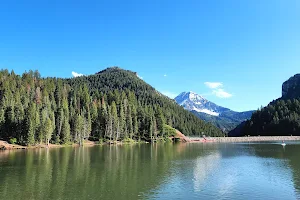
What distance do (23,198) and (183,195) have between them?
21.2 meters

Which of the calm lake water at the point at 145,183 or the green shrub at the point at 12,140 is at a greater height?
the green shrub at the point at 12,140

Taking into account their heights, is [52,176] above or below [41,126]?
below

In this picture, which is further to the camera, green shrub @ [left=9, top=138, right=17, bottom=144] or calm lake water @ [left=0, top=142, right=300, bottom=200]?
green shrub @ [left=9, top=138, right=17, bottom=144]

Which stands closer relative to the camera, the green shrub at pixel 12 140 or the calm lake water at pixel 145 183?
the calm lake water at pixel 145 183

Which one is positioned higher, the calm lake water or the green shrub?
the green shrub

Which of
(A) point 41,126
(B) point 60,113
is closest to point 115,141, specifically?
(B) point 60,113

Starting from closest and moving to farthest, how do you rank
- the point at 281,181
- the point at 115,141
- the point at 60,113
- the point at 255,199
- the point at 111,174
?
the point at 255,199 < the point at 281,181 < the point at 111,174 < the point at 60,113 < the point at 115,141

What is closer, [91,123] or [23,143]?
[23,143]

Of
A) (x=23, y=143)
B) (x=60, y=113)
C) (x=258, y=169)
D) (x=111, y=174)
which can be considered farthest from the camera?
(x=60, y=113)

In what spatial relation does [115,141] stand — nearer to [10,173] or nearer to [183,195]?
[10,173]

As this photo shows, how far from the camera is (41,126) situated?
13025 centimetres

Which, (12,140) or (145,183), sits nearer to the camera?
(145,183)

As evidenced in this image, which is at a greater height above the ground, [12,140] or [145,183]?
[12,140]

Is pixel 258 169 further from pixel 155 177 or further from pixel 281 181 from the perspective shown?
pixel 155 177
